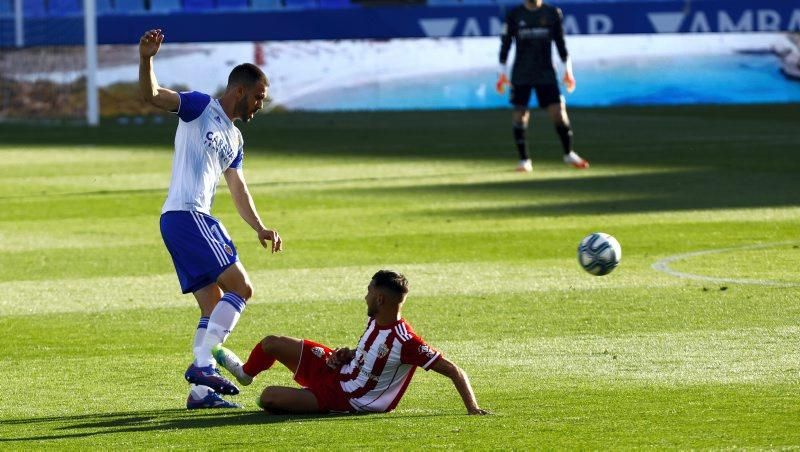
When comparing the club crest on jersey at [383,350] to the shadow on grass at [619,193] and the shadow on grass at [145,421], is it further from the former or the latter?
the shadow on grass at [619,193]

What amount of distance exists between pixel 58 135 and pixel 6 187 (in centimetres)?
1005

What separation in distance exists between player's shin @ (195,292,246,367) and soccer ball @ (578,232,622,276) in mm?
3358

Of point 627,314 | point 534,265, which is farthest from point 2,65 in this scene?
point 627,314

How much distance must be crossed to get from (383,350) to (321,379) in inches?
14.6

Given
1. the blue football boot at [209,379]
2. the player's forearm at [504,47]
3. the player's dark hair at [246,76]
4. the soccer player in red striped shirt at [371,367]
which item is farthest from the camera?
the player's forearm at [504,47]

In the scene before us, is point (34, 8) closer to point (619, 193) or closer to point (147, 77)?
point (619, 193)

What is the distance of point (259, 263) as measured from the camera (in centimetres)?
1311

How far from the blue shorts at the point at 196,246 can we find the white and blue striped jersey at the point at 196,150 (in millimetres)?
59

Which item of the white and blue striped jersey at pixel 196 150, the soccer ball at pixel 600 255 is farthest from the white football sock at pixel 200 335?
the soccer ball at pixel 600 255

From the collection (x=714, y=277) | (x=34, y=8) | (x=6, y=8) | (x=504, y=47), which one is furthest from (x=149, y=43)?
(x=34, y=8)

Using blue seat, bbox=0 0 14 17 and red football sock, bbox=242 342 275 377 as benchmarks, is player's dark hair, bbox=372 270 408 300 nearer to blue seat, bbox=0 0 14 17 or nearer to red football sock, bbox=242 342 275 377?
red football sock, bbox=242 342 275 377

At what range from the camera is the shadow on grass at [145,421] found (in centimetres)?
686

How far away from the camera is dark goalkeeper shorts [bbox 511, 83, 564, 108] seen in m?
20.0

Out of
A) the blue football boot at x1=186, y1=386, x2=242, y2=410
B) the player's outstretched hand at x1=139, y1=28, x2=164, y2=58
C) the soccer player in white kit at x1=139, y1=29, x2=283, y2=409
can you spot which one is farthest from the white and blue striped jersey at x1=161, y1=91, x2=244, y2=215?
the blue football boot at x1=186, y1=386, x2=242, y2=410
